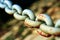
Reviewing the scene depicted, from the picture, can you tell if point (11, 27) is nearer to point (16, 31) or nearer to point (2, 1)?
point (16, 31)

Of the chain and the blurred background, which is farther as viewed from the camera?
the blurred background

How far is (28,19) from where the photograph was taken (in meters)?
0.88

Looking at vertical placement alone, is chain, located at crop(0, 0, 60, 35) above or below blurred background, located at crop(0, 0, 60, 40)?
below

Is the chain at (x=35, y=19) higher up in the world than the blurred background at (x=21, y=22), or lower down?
lower down

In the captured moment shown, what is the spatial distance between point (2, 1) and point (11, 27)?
486mm

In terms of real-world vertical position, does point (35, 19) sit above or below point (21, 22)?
below

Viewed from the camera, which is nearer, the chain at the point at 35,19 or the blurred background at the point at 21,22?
the chain at the point at 35,19

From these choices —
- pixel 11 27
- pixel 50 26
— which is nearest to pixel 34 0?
pixel 11 27

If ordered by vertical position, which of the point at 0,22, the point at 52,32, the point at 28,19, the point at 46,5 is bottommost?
the point at 52,32

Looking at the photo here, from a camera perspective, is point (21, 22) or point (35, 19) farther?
point (21, 22)

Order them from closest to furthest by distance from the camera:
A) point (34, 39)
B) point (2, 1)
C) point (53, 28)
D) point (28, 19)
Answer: point (53, 28), point (28, 19), point (2, 1), point (34, 39)

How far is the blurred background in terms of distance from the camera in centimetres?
149

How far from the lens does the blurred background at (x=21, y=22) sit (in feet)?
4.90

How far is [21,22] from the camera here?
1.63 meters
